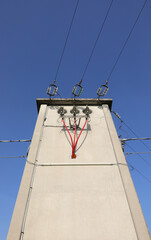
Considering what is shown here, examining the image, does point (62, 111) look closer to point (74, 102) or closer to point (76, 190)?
point (74, 102)

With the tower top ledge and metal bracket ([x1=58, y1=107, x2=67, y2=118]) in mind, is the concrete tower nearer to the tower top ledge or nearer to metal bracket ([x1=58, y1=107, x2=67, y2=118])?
metal bracket ([x1=58, y1=107, x2=67, y2=118])

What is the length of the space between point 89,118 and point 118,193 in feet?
12.1

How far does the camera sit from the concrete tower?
3760mm

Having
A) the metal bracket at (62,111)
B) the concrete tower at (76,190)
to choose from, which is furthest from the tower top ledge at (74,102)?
the concrete tower at (76,190)

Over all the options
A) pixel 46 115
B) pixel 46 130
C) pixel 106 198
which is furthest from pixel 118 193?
pixel 46 115

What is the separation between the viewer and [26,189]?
4.53 metres

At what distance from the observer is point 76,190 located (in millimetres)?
4570

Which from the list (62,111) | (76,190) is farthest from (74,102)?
(76,190)

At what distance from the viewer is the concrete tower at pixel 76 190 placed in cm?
376

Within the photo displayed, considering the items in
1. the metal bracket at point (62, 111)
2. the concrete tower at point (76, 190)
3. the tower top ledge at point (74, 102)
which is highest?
the tower top ledge at point (74, 102)

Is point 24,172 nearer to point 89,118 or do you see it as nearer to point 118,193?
point 118,193

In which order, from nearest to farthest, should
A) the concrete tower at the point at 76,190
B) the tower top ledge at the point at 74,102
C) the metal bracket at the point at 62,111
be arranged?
the concrete tower at the point at 76,190 → the metal bracket at the point at 62,111 → the tower top ledge at the point at 74,102

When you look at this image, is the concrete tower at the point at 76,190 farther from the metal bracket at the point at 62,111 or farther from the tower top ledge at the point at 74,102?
the tower top ledge at the point at 74,102

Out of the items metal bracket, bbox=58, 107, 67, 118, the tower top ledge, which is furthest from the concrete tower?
the tower top ledge
